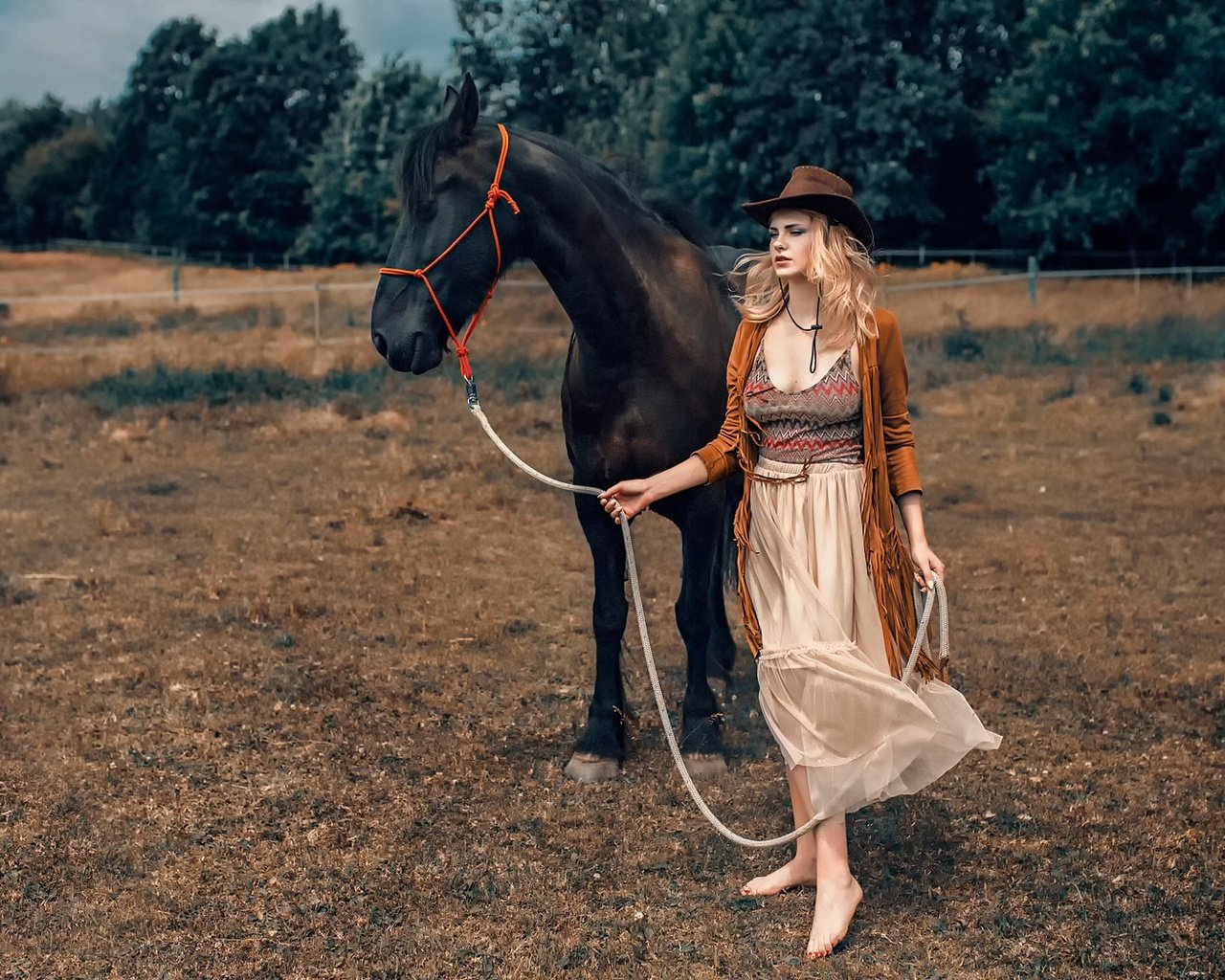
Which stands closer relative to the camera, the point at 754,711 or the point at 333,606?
the point at 754,711

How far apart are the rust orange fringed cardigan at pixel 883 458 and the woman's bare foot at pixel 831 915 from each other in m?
0.59

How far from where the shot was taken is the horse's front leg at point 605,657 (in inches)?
165

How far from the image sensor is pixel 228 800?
4.06 metres

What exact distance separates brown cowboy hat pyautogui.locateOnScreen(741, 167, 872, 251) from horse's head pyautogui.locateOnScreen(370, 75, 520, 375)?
3.14 feet

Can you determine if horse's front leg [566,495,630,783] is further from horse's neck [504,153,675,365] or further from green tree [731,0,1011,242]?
green tree [731,0,1011,242]

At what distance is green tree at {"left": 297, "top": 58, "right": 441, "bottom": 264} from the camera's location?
4491 centimetres

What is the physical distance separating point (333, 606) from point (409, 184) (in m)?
3.20

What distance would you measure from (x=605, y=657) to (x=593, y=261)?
57.0 inches

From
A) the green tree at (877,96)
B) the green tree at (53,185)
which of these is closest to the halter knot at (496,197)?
the green tree at (877,96)

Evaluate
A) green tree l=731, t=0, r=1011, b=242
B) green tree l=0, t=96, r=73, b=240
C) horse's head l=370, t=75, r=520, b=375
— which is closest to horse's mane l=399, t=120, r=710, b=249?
horse's head l=370, t=75, r=520, b=375

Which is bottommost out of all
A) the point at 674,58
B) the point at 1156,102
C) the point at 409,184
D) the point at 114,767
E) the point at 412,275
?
the point at 114,767

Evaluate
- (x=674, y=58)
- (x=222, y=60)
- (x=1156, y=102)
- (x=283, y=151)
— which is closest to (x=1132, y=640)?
(x=1156, y=102)

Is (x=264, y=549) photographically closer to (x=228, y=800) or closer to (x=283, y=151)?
(x=228, y=800)

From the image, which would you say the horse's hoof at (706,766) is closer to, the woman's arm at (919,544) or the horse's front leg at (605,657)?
the horse's front leg at (605,657)
